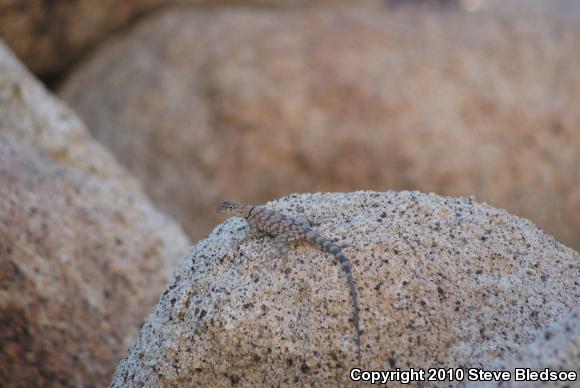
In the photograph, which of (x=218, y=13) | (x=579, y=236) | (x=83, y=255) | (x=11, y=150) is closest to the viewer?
(x=83, y=255)

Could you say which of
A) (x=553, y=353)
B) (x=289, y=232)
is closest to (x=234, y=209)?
(x=289, y=232)

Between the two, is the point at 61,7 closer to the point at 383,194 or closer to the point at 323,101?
the point at 323,101

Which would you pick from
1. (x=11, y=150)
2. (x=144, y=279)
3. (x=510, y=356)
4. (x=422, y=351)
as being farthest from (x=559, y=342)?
(x=11, y=150)

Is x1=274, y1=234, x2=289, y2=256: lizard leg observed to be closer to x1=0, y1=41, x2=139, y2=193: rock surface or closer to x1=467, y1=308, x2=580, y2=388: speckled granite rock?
x1=467, y1=308, x2=580, y2=388: speckled granite rock

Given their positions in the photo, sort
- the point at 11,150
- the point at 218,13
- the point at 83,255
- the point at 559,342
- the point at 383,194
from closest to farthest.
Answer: the point at 559,342 < the point at 383,194 < the point at 83,255 < the point at 11,150 < the point at 218,13

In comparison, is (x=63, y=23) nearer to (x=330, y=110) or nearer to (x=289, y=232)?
(x=330, y=110)

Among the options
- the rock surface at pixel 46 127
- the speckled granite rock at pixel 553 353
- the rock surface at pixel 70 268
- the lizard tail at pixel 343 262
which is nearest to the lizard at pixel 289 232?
the lizard tail at pixel 343 262
